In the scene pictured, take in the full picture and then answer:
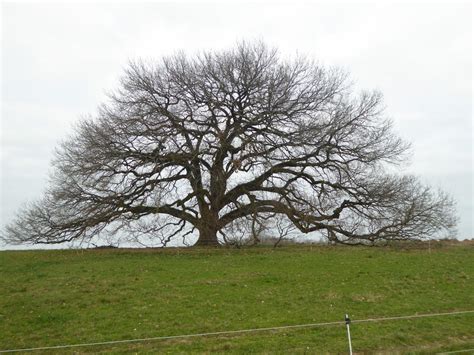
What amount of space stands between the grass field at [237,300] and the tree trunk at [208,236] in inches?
167

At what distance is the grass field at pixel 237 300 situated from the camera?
1027 cm

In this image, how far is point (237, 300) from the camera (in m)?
13.2

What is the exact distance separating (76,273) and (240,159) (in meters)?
9.64

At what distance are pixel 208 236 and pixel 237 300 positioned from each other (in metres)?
12.3

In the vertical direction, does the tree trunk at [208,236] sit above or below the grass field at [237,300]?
above

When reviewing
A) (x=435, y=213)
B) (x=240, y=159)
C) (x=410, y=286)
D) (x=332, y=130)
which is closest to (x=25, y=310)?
(x=410, y=286)

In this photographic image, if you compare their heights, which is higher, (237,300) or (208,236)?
(208,236)

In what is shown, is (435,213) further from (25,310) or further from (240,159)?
(25,310)

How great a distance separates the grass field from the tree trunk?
4.24 metres

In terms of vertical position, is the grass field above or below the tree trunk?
below

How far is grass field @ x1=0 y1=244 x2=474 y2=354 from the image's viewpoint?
10271 mm

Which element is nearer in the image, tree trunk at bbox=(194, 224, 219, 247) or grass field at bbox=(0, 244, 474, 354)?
grass field at bbox=(0, 244, 474, 354)

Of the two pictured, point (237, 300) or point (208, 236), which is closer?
point (237, 300)

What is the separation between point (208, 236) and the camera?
83.4ft
